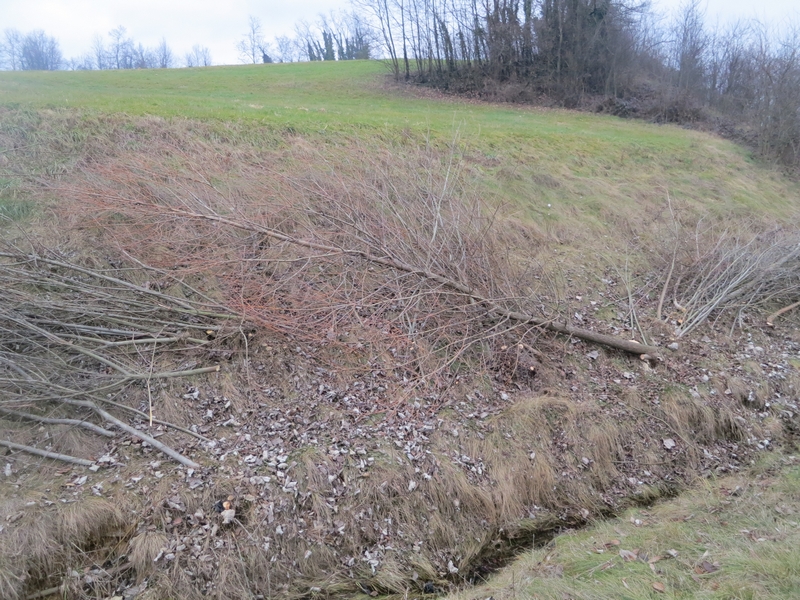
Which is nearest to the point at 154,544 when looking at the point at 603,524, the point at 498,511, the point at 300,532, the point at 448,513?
the point at 300,532

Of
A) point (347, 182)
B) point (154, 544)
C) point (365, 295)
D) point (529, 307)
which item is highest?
point (347, 182)

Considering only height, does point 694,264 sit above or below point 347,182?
below

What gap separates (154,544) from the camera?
4.16 metres

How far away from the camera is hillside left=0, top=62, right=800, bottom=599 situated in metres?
4.41

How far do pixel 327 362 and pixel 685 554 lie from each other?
3.91 meters

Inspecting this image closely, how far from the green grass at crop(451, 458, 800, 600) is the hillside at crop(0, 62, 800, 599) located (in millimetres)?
442

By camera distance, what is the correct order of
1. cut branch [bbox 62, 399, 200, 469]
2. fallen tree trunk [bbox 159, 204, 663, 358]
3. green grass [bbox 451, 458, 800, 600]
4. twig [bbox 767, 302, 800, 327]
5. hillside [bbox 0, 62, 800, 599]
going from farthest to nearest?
twig [bbox 767, 302, 800, 327] < fallen tree trunk [bbox 159, 204, 663, 358] < cut branch [bbox 62, 399, 200, 469] < hillside [bbox 0, 62, 800, 599] < green grass [bbox 451, 458, 800, 600]

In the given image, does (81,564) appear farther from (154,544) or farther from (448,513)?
(448,513)

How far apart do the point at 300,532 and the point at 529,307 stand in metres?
4.28

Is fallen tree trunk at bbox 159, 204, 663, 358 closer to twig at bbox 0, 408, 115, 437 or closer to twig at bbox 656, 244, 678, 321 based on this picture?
twig at bbox 656, 244, 678, 321

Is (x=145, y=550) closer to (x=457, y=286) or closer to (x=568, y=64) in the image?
(x=457, y=286)

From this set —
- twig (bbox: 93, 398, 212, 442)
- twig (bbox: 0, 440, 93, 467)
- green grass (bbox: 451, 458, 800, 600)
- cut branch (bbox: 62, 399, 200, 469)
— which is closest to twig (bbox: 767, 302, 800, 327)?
green grass (bbox: 451, 458, 800, 600)

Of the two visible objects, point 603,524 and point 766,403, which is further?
point 766,403

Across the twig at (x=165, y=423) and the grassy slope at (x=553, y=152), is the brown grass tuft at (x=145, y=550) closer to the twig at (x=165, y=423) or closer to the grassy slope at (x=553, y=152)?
the twig at (x=165, y=423)
